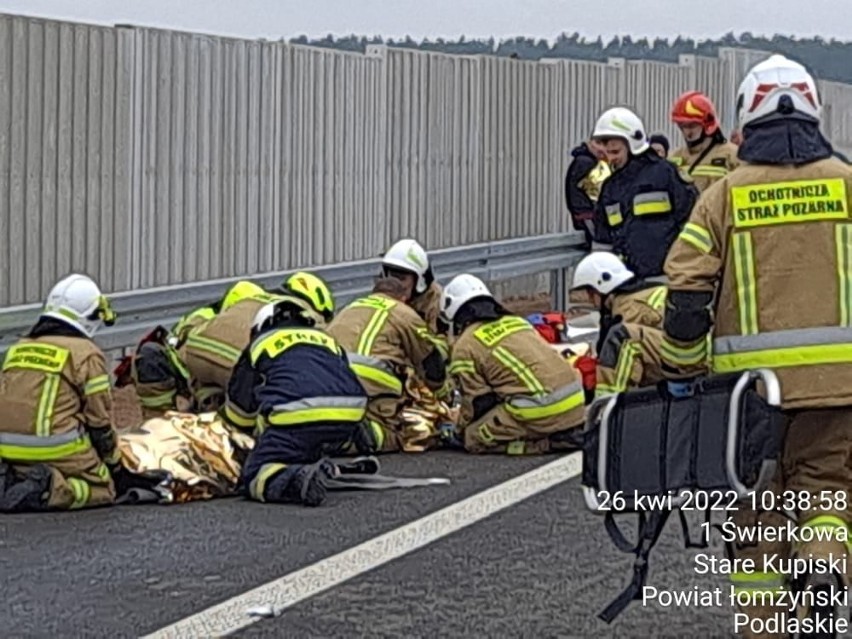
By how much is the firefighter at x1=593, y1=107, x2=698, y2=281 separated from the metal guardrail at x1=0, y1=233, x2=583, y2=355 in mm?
2266

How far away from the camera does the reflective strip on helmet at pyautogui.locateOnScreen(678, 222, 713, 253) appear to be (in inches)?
262

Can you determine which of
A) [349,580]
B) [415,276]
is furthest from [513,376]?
[349,580]

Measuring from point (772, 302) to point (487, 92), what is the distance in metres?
15.1

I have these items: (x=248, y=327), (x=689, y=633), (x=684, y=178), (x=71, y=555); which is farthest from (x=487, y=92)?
(x=689, y=633)

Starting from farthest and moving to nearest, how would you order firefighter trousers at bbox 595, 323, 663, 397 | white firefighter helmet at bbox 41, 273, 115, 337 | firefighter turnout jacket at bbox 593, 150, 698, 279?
firefighter turnout jacket at bbox 593, 150, 698, 279, firefighter trousers at bbox 595, 323, 663, 397, white firefighter helmet at bbox 41, 273, 115, 337

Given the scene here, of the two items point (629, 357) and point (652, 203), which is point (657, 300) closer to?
point (629, 357)

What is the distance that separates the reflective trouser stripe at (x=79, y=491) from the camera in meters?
10.3

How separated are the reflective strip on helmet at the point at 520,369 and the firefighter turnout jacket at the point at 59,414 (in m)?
2.55

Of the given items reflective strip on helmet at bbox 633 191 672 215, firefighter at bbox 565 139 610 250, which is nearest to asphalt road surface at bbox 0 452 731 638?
reflective strip on helmet at bbox 633 191 672 215

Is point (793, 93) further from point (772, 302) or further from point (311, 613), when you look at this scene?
point (311, 613)

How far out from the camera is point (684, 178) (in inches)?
564

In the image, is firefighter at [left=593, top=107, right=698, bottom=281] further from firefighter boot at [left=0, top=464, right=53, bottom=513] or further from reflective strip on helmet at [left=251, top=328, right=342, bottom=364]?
firefighter boot at [left=0, top=464, right=53, bottom=513]

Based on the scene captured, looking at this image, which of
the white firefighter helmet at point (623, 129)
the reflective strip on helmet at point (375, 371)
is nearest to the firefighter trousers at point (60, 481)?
the reflective strip on helmet at point (375, 371)

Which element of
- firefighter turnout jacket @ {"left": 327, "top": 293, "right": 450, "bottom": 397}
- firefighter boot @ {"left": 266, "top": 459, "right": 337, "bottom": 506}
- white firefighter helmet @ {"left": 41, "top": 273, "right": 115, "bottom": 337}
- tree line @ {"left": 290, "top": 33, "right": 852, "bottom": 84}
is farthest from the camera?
tree line @ {"left": 290, "top": 33, "right": 852, "bottom": 84}
